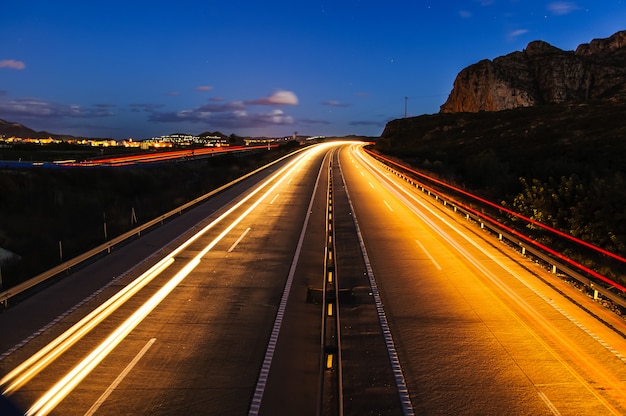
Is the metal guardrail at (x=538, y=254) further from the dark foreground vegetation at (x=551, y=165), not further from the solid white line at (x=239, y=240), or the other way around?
the solid white line at (x=239, y=240)

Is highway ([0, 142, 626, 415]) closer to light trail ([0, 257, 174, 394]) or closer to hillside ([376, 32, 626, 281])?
light trail ([0, 257, 174, 394])

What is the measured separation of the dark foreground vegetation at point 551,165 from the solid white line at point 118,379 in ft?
36.7

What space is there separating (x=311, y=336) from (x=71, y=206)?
2748cm

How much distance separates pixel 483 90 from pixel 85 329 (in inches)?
6616

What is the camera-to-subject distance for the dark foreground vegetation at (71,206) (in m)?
15.7

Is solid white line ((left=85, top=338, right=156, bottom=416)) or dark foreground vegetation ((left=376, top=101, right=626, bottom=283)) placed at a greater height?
dark foreground vegetation ((left=376, top=101, right=626, bottom=283))

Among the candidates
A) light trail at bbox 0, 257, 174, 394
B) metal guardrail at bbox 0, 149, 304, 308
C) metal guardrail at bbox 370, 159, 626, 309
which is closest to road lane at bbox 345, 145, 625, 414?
metal guardrail at bbox 370, 159, 626, 309

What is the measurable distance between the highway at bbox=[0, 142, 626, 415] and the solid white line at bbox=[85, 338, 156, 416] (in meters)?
0.03

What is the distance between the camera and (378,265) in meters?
12.9

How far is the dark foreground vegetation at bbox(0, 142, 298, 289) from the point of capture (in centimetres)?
1573

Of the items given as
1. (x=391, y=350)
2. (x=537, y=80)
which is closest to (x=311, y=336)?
(x=391, y=350)

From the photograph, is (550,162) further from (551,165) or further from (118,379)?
(118,379)

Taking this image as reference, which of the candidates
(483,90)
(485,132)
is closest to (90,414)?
(485,132)

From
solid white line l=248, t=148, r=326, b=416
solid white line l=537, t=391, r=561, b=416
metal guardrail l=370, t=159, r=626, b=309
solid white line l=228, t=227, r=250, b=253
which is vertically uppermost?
metal guardrail l=370, t=159, r=626, b=309
